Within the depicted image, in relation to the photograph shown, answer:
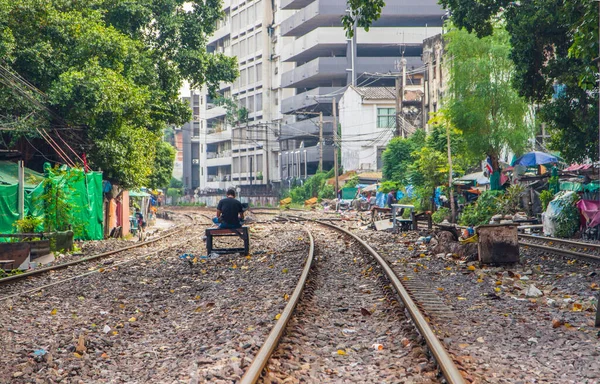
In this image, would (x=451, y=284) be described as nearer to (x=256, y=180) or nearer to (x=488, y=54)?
(x=488, y=54)

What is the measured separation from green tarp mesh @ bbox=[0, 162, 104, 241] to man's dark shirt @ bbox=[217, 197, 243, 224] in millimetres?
7824

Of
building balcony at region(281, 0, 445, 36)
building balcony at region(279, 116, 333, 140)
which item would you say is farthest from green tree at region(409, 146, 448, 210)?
building balcony at region(281, 0, 445, 36)

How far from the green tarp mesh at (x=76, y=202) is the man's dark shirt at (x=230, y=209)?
7.82 metres

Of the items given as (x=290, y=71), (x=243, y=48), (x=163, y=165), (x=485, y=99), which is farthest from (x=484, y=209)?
(x=243, y=48)

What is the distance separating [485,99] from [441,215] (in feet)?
21.0

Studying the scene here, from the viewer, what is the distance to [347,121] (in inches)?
3004

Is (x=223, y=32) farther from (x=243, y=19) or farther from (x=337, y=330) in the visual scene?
(x=337, y=330)

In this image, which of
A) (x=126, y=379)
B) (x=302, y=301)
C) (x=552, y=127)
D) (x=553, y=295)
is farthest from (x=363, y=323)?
(x=552, y=127)

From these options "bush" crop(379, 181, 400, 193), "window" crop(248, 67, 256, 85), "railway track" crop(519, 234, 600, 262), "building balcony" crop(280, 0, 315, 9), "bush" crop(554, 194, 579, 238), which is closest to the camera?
"railway track" crop(519, 234, 600, 262)

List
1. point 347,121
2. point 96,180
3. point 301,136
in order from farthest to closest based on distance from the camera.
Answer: point 301,136 < point 347,121 < point 96,180

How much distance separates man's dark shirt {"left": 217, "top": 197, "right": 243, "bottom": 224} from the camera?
61.0ft

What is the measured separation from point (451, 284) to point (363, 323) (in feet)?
13.6

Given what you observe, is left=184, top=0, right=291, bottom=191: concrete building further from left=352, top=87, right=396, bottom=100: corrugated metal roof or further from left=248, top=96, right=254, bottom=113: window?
left=352, top=87, right=396, bottom=100: corrugated metal roof

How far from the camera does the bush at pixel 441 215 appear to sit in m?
38.2
